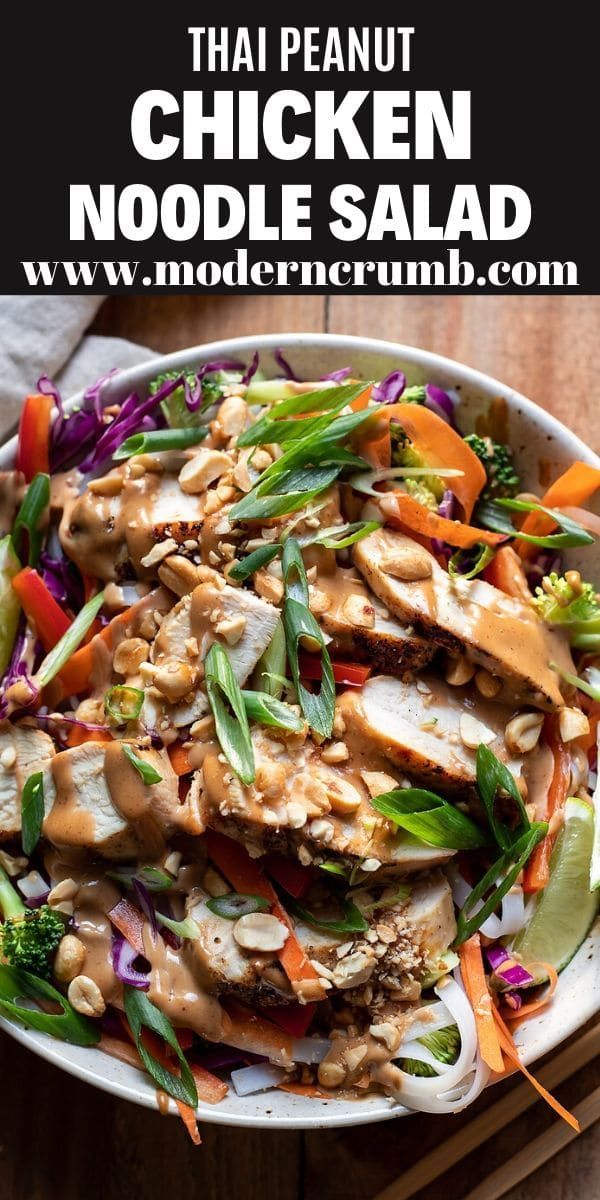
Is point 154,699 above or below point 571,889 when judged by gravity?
above

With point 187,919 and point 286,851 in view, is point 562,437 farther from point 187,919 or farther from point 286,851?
point 187,919

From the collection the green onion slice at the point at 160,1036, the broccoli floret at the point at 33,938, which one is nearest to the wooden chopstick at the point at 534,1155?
the green onion slice at the point at 160,1036

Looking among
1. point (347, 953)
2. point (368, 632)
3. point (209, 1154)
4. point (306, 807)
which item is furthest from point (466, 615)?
point (209, 1154)

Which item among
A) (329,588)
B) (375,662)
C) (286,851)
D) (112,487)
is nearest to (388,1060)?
(286,851)

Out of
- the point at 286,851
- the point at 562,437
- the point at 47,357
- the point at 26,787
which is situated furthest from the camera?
the point at 47,357

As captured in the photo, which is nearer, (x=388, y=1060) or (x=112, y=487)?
(x=388, y=1060)

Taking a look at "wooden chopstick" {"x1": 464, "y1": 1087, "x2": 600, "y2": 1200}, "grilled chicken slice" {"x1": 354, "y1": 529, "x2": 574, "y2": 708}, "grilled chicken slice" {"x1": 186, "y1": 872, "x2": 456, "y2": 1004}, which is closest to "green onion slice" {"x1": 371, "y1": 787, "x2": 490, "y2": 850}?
"grilled chicken slice" {"x1": 186, "y1": 872, "x2": 456, "y2": 1004}

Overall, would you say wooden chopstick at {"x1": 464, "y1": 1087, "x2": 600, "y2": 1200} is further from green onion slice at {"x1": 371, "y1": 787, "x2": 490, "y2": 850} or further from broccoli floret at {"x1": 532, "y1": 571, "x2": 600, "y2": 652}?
broccoli floret at {"x1": 532, "y1": 571, "x2": 600, "y2": 652}
